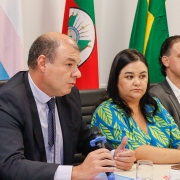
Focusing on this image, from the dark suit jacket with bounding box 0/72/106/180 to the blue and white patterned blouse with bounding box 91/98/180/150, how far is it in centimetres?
21

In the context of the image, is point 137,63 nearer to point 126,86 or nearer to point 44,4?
point 126,86

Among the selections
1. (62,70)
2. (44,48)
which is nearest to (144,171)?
(62,70)

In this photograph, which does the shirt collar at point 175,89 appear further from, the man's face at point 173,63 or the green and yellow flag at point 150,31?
the green and yellow flag at point 150,31

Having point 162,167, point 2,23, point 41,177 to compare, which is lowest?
point 162,167

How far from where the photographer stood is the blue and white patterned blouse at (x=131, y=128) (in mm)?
2461

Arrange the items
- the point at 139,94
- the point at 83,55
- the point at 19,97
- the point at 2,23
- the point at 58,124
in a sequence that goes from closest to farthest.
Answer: the point at 19,97 < the point at 58,124 < the point at 139,94 < the point at 2,23 < the point at 83,55

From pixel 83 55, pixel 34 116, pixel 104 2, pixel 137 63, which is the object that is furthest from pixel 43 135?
pixel 104 2

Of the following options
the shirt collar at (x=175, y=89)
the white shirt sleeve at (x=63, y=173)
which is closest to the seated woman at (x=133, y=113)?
the shirt collar at (x=175, y=89)

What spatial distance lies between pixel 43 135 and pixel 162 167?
681mm

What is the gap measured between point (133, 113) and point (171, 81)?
0.96 m

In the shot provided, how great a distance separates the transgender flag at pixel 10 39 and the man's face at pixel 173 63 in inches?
49.1

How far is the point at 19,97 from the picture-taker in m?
1.97

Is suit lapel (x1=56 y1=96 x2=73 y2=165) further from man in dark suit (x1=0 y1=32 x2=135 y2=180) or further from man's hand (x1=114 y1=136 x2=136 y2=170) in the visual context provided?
man's hand (x1=114 y1=136 x2=136 y2=170)

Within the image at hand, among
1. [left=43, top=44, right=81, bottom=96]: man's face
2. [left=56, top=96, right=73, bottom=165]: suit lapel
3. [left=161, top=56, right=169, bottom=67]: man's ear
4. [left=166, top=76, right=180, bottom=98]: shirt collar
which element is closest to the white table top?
[left=56, top=96, right=73, bottom=165]: suit lapel
